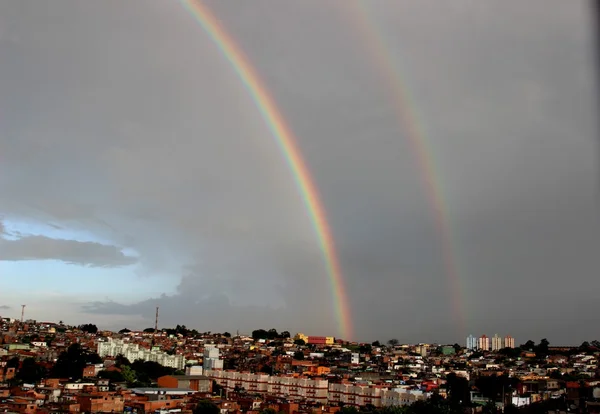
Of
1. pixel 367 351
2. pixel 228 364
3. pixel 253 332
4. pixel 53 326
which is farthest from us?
pixel 253 332

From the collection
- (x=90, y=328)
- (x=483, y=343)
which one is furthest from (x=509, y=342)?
(x=90, y=328)

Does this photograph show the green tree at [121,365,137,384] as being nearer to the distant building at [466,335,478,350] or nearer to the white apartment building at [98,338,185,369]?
the white apartment building at [98,338,185,369]

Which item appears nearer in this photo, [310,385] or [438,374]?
[310,385]

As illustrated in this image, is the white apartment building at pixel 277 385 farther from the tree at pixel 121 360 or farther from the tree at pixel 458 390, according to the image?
the tree at pixel 458 390

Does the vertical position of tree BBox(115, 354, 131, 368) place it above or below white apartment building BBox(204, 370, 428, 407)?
above

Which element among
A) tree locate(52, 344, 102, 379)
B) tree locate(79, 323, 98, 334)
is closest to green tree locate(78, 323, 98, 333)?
tree locate(79, 323, 98, 334)

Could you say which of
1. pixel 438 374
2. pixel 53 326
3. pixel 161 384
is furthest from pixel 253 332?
pixel 161 384

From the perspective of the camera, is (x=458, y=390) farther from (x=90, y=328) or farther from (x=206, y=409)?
(x=90, y=328)

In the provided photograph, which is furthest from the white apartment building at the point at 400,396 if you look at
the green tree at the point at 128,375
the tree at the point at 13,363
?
the tree at the point at 13,363

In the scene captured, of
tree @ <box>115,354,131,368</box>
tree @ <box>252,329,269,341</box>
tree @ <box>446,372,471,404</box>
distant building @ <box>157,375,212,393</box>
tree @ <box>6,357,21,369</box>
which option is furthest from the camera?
tree @ <box>252,329,269,341</box>

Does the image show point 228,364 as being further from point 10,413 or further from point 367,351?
point 10,413
